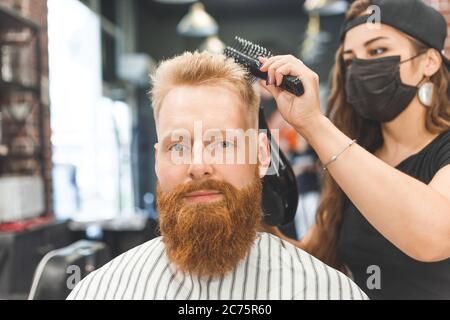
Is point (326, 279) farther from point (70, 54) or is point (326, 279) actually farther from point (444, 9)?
point (70, 54)

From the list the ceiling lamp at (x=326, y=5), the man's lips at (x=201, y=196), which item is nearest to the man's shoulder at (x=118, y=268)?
the man's lips at (x=201, y=196)

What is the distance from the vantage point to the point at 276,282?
112 centimetres

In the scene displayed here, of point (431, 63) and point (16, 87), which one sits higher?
point (16, 87)

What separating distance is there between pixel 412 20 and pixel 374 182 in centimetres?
49

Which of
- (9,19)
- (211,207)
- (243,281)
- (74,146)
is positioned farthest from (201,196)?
(9,19)

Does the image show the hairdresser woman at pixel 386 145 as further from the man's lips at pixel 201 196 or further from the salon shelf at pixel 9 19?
the salon shelf at pixel 9 19

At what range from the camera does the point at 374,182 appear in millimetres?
1018

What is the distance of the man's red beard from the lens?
1025 mm

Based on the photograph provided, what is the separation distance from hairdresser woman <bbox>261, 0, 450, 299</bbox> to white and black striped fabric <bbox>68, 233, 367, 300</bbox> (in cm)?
19

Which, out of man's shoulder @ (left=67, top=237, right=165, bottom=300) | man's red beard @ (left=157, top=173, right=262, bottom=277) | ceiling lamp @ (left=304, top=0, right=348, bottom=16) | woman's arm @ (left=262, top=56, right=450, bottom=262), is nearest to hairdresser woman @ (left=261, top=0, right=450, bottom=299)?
woman's arm @ (left=262, top=56, right=450, bottom=262)

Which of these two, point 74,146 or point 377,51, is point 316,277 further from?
point 74,146

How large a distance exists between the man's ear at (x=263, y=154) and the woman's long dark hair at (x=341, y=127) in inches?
8.1

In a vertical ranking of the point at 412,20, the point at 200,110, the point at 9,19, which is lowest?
the point at 200,110

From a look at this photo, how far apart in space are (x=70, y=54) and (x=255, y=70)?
1173 mm
